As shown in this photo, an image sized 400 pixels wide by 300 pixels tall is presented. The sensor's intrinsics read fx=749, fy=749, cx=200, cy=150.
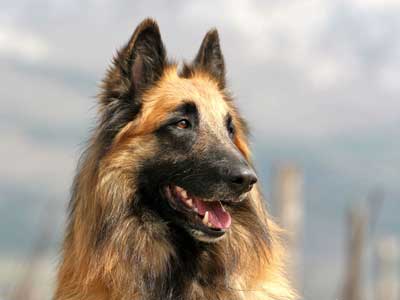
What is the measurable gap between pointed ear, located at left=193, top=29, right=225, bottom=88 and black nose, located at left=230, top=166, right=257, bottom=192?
165 centimetres

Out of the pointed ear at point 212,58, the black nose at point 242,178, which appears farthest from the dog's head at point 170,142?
the pointed ear at point 212,58

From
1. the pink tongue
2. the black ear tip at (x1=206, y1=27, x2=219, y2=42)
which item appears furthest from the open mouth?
the black ear tip at (x1=206, y1=27, x2=219, y2=42)

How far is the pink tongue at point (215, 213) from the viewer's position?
611 centimetres

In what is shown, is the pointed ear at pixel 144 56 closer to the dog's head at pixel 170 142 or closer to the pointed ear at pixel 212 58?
the dog's head at pixel 170 142

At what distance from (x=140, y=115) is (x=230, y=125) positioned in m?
0.85

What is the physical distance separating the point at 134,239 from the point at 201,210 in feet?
1.94

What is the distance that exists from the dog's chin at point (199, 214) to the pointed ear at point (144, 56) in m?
1.06

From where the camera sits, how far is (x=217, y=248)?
20.6 feet

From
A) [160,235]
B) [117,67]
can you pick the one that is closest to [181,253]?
[160,235]

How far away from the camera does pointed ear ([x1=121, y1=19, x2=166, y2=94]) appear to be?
22.0 feet

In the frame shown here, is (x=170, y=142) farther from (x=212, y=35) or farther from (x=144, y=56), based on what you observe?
(x=212, y=35)

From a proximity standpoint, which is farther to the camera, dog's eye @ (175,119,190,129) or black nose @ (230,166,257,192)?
dog's eye @ (175,119,190,129)

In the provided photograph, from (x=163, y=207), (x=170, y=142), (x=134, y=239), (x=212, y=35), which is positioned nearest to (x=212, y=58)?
(x=212, y=35)

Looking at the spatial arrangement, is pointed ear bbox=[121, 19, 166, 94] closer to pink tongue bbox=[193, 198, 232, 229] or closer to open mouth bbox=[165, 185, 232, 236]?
open mouth bbox=[165, 185, 232, 236]
